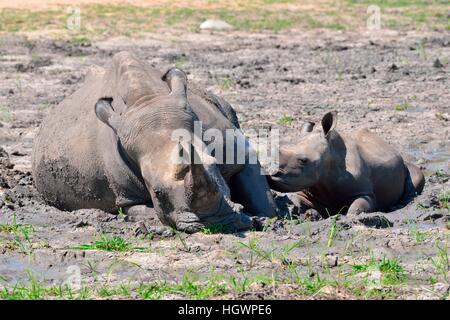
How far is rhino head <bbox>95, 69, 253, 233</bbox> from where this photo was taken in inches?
297

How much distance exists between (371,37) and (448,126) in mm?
7882

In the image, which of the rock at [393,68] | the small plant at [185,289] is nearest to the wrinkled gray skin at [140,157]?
the small plant at [185,289]

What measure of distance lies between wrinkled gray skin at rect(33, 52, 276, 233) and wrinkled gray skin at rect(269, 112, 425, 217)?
1.35ft

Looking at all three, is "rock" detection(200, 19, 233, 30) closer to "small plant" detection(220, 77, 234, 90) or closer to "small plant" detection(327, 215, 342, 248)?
"small plant" detection(220, 77, 234, 90)

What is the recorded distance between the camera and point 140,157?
26.4 feet

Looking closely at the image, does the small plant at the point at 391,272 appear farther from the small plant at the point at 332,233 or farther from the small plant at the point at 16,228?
the small plant at the point at 16,228

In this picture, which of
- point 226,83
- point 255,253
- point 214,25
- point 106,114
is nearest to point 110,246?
point 255,253

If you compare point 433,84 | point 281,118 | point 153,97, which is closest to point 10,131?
point 281,118

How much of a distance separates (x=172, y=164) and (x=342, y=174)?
76.8 inches

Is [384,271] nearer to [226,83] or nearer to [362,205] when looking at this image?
[362,205]

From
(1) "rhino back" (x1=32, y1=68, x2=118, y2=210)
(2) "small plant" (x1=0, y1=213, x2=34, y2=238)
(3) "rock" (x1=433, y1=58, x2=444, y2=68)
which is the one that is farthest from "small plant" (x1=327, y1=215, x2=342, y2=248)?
(3) "rock" (x1=433, y1=58, x2=444, y2=68)

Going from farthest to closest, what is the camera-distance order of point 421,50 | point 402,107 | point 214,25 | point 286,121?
point 214,25, point 421,50, point 402,107, point 286,121

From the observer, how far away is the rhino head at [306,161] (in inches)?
350

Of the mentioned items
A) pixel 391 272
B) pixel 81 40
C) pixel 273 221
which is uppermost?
pixel 391 272
